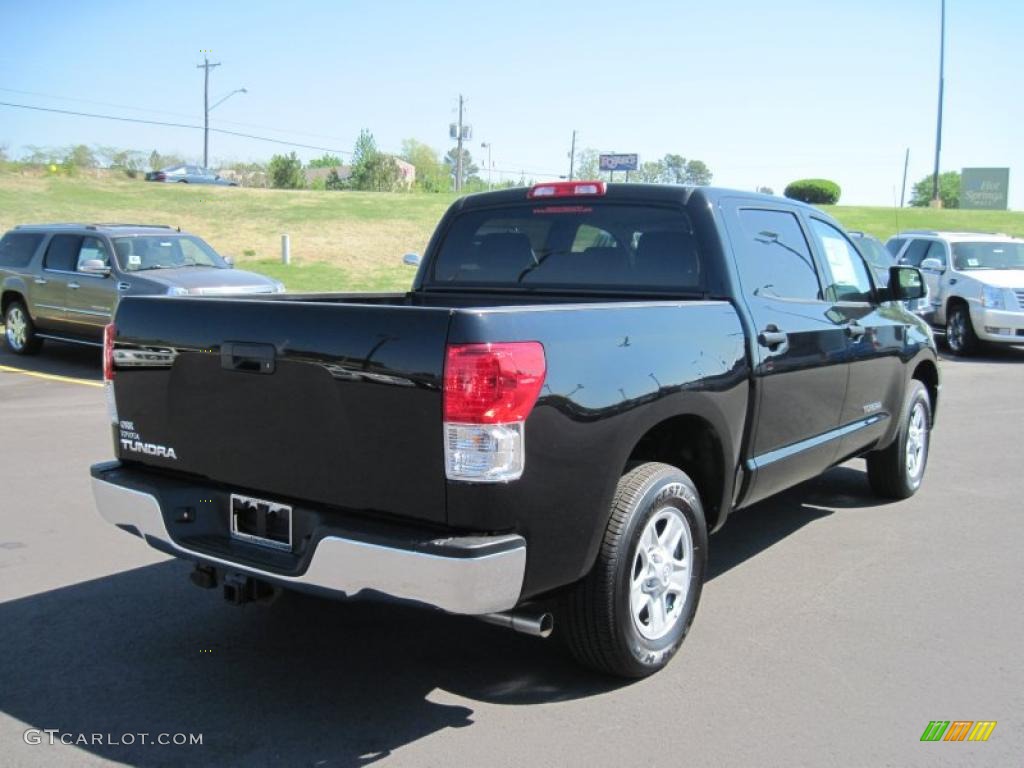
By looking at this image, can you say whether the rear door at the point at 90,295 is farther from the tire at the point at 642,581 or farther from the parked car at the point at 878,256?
the parked car at the point at 878,256

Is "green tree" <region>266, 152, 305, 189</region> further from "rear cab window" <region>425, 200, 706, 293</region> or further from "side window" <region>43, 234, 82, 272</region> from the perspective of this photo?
"rear cab window" <region>425, 200, 706, 293</region>

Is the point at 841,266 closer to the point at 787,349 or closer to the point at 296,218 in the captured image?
the point at 787,349

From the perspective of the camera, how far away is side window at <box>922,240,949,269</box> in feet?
53.3

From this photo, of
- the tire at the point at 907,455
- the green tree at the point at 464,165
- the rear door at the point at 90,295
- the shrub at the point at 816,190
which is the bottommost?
the tire at the point at 907,455

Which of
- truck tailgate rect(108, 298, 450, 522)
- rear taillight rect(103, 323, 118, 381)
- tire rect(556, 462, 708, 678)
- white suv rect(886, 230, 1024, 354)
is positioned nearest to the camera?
truck tailgate rect(108, 298, 450, 522)

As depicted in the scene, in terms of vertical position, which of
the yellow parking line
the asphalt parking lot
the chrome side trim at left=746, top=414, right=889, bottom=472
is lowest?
the asphalt parking lot

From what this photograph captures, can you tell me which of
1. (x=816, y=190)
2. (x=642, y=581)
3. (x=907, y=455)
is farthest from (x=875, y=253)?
(x=816, y=190)

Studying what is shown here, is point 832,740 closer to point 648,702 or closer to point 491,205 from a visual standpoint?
point 648,702

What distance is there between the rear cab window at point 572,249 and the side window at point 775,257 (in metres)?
0.33

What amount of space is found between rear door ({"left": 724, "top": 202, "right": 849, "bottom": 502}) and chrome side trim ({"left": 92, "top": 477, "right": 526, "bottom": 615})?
71.9 inches

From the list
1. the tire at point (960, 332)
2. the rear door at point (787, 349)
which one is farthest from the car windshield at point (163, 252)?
the tire at point (960, 332)

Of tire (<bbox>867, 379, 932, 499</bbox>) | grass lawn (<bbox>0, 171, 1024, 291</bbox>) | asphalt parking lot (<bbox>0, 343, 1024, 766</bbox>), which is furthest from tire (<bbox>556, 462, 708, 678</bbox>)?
grass lawn (<bbox>0, 171, 1024, 291</bbox>)

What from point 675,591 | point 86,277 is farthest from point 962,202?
point 675,591

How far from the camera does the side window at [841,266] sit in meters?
5.54
